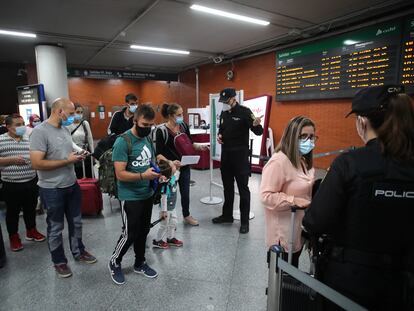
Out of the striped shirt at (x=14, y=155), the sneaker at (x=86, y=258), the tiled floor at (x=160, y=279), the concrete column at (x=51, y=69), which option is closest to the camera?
the tiled floor at (x=160, y=279)

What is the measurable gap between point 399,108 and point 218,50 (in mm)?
6432

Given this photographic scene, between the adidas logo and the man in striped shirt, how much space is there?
1.47m

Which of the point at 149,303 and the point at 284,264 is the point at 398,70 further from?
the point at 149,303

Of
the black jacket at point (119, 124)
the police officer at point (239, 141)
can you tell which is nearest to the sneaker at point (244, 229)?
the police officer at point (239, 141)

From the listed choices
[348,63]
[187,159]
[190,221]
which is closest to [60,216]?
[187,159]

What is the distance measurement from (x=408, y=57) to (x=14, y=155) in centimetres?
549

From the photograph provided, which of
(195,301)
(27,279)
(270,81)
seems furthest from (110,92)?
(195,301)

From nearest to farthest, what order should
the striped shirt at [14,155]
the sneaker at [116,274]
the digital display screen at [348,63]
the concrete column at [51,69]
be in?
the sneaker at [116,274] < the striped shirt at [14,155] < the digital display screen at [348,63] < the concrete column at [51,69]

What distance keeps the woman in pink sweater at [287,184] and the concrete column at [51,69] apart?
5948 mm

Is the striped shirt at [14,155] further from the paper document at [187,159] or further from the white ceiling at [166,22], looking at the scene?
the white ceiling at [166,22]

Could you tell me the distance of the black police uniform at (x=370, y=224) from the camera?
2.94 feet

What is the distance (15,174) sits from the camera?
2.76 meters

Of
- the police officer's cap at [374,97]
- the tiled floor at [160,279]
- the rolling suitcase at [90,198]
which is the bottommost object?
the tiled floor at [160,279]

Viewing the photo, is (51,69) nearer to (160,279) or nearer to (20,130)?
(20,130)
